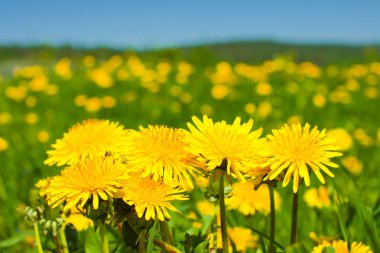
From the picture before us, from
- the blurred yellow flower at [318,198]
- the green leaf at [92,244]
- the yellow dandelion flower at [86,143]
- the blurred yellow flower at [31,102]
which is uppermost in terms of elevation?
the yellow dandelion flower at [86,143]

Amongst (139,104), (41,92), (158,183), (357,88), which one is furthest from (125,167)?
(357,88)

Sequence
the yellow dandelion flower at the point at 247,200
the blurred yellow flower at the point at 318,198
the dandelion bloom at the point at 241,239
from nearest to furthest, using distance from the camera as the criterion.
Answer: the dandelion bloom at the point at 241,239, the yellow dandelion flower at the point at 247,200, the blurred yellow flower at the point at 318,198

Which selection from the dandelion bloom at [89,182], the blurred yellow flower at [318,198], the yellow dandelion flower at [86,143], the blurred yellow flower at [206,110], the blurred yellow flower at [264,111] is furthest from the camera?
the blurred yellow flower at [206,110]

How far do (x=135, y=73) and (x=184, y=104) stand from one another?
155 centimetres

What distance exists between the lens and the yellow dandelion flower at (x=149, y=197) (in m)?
0.78

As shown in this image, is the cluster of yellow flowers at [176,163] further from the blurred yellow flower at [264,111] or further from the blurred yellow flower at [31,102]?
the blurred yellow flower at [31,102]

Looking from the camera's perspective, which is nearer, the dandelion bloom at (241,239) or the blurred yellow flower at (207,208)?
the dandelion bloom at (241,239)

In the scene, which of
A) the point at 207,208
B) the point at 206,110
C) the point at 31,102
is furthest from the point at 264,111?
the point at 207,208

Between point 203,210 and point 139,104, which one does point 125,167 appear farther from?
point 139,104

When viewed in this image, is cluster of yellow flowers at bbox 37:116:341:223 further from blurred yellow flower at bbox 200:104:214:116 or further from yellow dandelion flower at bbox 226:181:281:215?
blurred yellow flower at bbox 200:104:214:116

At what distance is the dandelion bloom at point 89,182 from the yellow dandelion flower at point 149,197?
0.02 m

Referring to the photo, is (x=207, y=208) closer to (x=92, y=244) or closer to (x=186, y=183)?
(x=92, y=244)

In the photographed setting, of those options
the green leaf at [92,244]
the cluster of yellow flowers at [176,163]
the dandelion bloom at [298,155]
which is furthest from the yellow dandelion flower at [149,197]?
the green leaf at [92,244]

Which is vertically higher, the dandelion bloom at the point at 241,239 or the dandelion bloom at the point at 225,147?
the dandelion bloom at the point at 225,147
